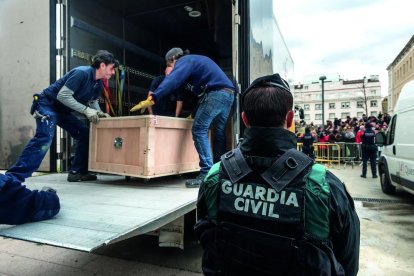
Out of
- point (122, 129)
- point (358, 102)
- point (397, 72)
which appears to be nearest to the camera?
point (122, 129)

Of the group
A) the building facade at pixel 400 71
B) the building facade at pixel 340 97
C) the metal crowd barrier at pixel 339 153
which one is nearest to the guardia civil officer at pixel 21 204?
the metal crowd barrier at pixel 339 153

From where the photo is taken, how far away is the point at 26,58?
166 inches

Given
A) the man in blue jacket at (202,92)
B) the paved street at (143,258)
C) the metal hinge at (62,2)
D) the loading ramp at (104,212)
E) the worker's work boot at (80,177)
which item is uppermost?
the metal hinge at (62,2)

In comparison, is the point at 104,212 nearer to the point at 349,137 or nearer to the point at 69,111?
the point at 69,111

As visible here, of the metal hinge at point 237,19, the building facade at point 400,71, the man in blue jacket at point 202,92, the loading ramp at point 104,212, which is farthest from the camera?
the building facade at point 400,71

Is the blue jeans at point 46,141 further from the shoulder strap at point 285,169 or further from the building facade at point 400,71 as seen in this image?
the building facade at point 400,71

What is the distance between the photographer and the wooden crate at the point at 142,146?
3123 mm

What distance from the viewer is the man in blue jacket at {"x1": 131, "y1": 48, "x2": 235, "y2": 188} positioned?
10.7ft

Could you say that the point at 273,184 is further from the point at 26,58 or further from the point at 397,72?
the point at 397,72

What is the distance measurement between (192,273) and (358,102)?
70.8m

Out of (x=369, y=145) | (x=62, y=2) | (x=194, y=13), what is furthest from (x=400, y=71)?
(x=62, y=2)

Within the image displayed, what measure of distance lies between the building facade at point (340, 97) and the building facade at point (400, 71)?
7247 mm

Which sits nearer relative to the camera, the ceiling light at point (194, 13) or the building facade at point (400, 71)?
the ceiling light at point (194, 13)

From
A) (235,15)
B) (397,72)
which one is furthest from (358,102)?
(235,15)
